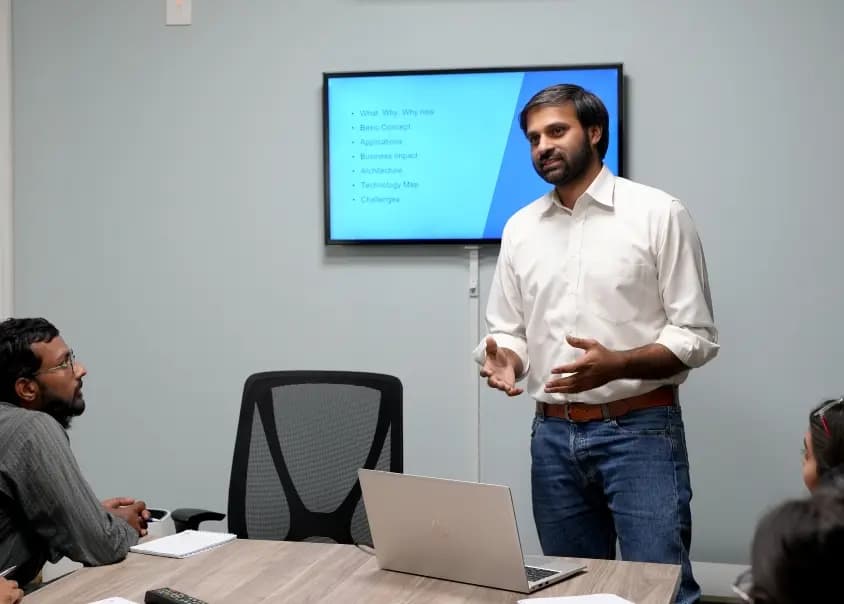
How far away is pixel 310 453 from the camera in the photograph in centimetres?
270

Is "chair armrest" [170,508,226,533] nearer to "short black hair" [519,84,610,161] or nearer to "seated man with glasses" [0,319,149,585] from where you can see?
"seated man with glasses" [0,319,149,585]

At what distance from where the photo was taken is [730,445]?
3.42 meters

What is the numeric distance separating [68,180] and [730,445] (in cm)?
267

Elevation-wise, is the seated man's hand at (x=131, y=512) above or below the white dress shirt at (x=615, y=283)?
below

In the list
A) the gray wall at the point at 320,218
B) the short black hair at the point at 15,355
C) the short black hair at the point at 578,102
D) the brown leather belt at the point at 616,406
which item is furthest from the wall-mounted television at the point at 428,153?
the short black hair at the point at 15,355

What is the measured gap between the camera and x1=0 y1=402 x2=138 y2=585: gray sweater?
2.14m

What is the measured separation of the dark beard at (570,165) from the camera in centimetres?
266

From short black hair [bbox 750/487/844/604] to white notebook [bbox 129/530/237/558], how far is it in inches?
60.4

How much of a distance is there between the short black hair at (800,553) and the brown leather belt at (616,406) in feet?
5.33

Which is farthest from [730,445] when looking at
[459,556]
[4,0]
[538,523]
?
[4,0]

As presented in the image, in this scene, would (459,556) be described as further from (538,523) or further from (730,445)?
(730,445)

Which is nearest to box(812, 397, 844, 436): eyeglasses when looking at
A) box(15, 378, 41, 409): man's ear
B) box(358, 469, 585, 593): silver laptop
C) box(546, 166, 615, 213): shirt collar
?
box(358, 469, 585, 593): silver laptop

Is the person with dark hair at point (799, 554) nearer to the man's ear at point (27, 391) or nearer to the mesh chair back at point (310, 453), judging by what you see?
the mesh chair back at point (310, 453)

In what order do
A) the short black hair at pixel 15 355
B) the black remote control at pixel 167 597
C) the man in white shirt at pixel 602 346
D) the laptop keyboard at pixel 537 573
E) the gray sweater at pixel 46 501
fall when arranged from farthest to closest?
the man in white shirt at pixel 602 346 → the short black hair at pixel 15 355 → the gray sweater at pixel 46 501 → the laptop keyboard at pixel 537 573 → the black remote control at pixel 167 597
